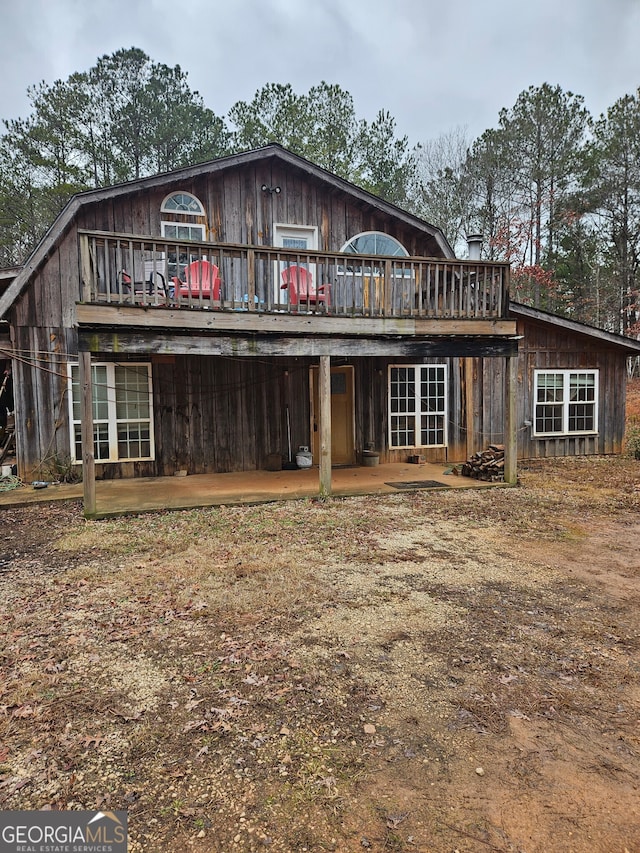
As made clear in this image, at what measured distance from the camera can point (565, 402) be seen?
12.2m

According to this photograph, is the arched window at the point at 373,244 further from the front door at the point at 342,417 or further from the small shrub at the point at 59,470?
the small shrub at the point at 59,470

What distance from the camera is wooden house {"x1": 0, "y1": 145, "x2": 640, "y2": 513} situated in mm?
7590

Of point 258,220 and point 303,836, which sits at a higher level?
point 258,220

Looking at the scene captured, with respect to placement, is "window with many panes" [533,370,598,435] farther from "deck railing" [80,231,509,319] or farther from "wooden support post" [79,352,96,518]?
"wooden support post" [79,352,96,518]

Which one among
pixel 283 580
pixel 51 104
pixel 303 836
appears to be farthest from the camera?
pixel 51 104

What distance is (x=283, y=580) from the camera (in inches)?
185

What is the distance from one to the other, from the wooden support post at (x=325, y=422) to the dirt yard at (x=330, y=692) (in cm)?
238

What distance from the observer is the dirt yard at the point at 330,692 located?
6.93 ft

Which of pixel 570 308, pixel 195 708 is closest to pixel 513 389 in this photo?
pixel 195 708

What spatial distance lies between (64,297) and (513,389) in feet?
26.9

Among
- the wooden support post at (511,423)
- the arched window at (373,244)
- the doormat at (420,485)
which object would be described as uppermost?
the arched window at (373,244)

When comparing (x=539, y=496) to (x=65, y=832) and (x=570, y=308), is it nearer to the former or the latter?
(x=65, y=832)

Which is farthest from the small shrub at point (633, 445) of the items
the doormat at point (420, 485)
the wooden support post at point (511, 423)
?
the doormat at point (420, 485)

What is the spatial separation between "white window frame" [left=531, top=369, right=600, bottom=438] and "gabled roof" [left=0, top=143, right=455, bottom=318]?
378 cm
